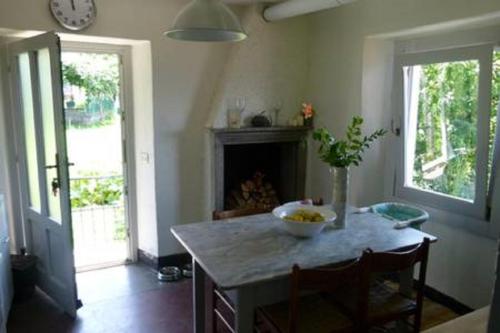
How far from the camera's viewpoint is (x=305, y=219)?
225cm

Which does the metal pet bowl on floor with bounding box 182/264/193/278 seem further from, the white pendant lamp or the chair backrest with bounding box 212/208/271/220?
the white pendant lamp

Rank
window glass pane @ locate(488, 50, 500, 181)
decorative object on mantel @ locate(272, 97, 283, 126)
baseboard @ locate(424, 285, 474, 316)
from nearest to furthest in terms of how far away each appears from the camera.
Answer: window glass pane @ locate(488, 50, 500, 181) → baseboard @ locate(424, 285, 474, 316) → decorative object on mantel @ locate(272, 97, 283, 126)

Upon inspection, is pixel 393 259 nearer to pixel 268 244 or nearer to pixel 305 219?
pixel 305 219

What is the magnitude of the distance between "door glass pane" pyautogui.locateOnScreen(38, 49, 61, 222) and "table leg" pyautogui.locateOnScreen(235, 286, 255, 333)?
6.01ft

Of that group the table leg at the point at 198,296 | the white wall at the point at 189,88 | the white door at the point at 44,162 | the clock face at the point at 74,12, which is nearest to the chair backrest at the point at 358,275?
the table leg at the point at 198,296

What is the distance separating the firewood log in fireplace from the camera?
4.10m

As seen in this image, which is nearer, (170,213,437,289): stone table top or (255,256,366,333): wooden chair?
(255,256,366,333): wooden chair

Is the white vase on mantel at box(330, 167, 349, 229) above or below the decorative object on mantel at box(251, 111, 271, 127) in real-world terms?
below

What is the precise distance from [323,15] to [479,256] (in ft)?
8.22

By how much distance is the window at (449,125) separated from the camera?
2.73 metres

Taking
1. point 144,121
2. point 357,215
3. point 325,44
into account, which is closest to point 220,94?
point 144,121

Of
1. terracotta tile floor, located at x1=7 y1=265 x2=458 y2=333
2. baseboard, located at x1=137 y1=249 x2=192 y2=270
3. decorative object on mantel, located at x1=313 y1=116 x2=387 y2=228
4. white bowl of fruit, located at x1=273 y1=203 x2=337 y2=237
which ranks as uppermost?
decorative object on mantel, located at x1=313 y1=116 x2=387 y2=228

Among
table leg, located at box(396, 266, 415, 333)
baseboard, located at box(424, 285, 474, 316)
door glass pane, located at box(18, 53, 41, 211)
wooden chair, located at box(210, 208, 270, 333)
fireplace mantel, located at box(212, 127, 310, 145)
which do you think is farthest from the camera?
fireplace mantel, located at box(212, 127, 310, 145)

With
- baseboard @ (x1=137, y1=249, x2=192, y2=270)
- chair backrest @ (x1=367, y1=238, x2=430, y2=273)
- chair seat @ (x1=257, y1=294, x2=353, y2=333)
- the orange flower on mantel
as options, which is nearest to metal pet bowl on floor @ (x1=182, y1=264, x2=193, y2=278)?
baseboard @ (x1=137, y1=249, x2=192, y2=270)
